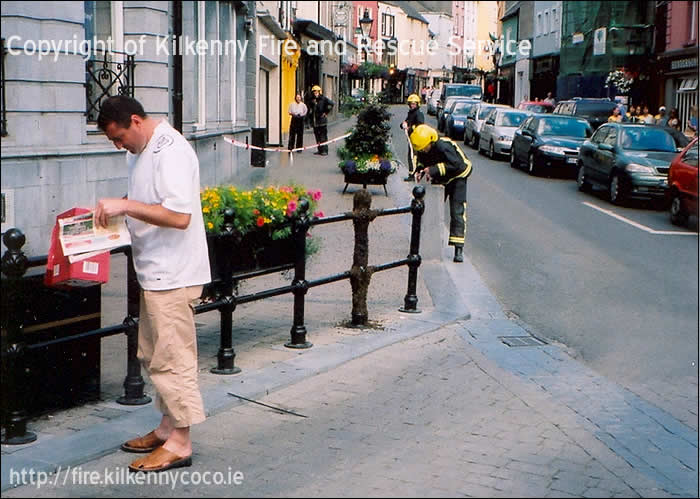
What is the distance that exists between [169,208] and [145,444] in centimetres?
133

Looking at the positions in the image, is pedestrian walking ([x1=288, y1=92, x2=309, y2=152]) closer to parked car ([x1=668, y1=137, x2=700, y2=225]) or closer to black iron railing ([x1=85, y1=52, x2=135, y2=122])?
parked car ([x1=668, y1=137, x2=700, y2=225])

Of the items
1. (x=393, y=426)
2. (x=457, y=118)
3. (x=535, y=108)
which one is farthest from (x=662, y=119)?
(x=393, y=426)

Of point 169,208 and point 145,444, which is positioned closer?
point 169,208

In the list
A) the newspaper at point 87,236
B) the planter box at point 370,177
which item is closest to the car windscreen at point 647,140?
the planter box at point 370,177

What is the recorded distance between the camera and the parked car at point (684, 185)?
15.2m

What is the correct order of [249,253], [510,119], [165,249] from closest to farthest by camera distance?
[165,249], [249,253], [510,119]

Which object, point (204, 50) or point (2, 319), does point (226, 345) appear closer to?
point (2, 319)

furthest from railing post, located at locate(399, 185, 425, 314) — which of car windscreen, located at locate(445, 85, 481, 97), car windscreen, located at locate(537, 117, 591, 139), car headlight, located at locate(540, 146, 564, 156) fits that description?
car windscreen, located at locate(445, 85, 481, 97)

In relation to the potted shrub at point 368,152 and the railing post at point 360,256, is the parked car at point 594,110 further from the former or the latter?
the railing post at point 360,256

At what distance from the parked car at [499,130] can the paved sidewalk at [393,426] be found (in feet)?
65.9

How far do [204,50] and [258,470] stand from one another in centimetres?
1349

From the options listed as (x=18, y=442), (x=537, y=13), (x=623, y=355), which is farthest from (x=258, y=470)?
(x=537, y=13)

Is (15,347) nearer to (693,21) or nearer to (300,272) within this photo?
(300,272)

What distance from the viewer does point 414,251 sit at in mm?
8609
